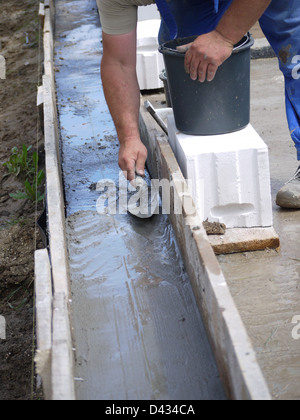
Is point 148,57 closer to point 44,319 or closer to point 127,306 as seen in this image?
point 127,306

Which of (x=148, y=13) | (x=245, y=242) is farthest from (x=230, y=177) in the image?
(x=148, y=13)

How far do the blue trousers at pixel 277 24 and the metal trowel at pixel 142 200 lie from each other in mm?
836

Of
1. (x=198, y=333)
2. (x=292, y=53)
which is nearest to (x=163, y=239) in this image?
(x=198, y=333)

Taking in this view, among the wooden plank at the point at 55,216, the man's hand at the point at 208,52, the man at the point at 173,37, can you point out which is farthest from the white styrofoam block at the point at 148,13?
the man's hand at the point at 208,52

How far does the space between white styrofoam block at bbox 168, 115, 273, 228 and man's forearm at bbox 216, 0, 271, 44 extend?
1.63ft

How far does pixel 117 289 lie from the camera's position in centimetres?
271

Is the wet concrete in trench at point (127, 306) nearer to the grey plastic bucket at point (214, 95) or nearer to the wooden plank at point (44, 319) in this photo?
the wooden plank at point (44, 319)

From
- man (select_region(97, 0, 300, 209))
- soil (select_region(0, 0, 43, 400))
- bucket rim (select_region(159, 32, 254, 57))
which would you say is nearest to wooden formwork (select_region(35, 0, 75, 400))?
man (select_region(97, 0, 300, 209))

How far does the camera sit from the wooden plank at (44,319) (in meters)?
1.89

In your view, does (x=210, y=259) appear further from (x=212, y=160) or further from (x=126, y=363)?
(x=212, y=160)

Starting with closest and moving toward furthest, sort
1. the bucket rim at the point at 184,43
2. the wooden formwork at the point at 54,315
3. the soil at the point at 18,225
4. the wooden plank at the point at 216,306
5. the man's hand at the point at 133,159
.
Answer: the wooden plank at the point at 216,306, the wooden formwork at the point at 54,315, the bucket rim at the point at 184,43, the man's hand at the point at 133,159, the soil at the point at 18,225

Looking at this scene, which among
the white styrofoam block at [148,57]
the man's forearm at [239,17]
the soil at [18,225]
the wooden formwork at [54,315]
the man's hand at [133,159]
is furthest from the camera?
the white styrofoam block at [148,57]

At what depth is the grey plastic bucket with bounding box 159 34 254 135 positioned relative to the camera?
2889 millimetres

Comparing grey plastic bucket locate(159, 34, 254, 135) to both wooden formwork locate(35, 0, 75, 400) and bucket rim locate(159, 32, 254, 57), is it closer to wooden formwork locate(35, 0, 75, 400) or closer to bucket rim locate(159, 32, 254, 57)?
bucket rim locate(159, 32, 254, 57)
